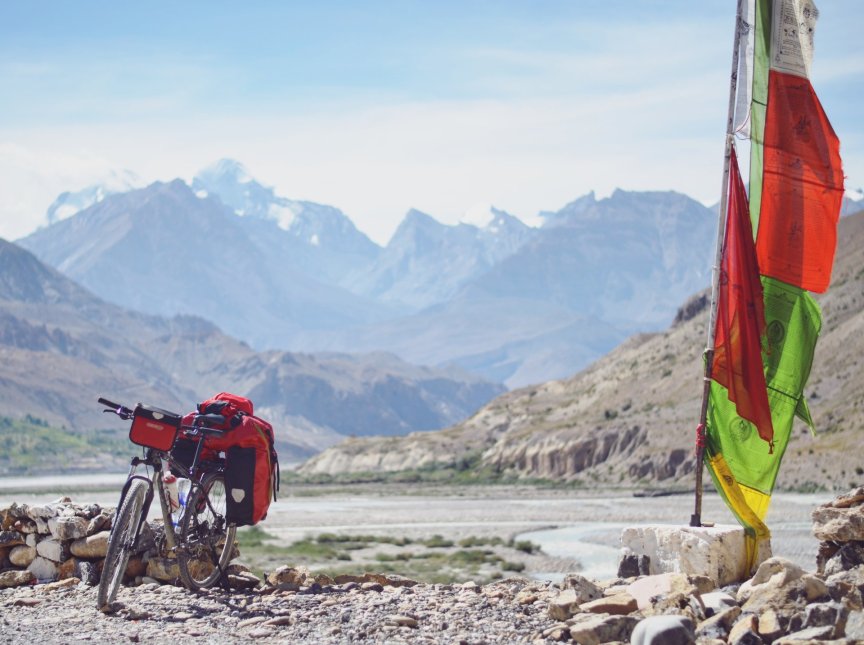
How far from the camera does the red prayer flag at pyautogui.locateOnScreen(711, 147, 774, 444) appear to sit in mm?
14133

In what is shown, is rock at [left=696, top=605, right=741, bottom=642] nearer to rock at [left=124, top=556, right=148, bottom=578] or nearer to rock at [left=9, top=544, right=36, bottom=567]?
rock at [left=124, top=556, right=148, bottom=578]

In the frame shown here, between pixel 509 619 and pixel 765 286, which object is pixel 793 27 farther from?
pixel 509 619

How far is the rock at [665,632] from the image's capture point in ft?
35.0

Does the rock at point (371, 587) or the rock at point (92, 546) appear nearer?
the rock at point (371, 587)

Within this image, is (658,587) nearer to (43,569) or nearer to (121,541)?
(121,541)

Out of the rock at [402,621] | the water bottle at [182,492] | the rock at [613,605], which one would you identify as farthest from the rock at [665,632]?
the water bottle at [182,492]

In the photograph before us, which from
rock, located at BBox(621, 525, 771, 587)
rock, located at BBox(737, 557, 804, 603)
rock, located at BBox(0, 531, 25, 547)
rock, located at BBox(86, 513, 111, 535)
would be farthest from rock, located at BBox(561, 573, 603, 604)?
rock, located at BBox(0, 531, 25, 547)

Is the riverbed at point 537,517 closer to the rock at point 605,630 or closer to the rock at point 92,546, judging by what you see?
the rock at point 92,546

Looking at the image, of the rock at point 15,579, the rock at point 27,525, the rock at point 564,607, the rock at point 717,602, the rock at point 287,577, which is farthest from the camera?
the rock at point 27,525

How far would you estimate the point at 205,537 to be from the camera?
15.1m

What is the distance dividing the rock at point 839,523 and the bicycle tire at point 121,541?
6.84 meters

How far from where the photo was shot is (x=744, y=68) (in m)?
14.5

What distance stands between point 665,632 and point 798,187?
5728 mm

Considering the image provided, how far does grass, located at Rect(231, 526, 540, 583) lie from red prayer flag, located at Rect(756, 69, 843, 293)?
91.0ft
